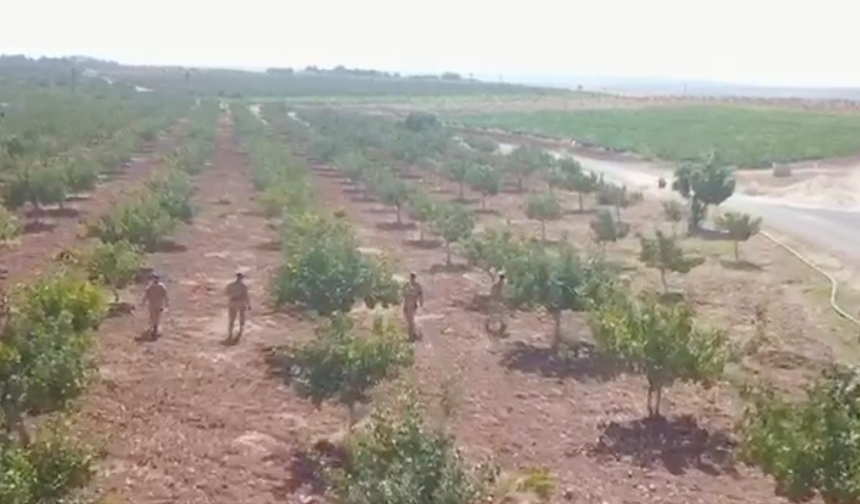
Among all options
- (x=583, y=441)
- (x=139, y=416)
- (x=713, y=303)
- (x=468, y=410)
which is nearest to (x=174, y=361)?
(x=139, y=416)

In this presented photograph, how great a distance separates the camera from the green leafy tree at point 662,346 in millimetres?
20953

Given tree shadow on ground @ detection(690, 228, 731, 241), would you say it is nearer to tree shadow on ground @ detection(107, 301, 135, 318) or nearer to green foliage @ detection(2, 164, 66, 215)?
tree shadow on ground @ detection(107, 301, 135, 318)

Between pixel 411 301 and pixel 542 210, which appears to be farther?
pixel 542 210

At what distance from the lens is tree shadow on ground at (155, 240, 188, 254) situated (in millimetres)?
39656

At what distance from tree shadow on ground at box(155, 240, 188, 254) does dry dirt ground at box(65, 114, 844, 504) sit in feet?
8.85

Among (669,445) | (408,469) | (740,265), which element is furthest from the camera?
(740,265)

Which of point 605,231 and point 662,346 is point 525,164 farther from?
point 662,346

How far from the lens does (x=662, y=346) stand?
21016mm

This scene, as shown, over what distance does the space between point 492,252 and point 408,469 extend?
21.2 metres

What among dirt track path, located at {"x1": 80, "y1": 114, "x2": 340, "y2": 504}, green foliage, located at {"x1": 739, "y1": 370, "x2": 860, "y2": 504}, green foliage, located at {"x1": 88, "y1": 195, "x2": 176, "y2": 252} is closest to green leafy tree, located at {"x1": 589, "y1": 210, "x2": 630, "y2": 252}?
dirt track path, located at {"x1": 80, "y1": 114, "x2": 340, "y2": 504}

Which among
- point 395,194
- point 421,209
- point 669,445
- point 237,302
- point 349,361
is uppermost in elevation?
point 349,361

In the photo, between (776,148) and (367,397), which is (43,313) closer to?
(367,397)

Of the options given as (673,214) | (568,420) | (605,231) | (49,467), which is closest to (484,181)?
(673,214)

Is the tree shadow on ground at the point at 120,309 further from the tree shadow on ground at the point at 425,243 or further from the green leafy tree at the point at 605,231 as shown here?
the green leafy tree at the point at 605,231
